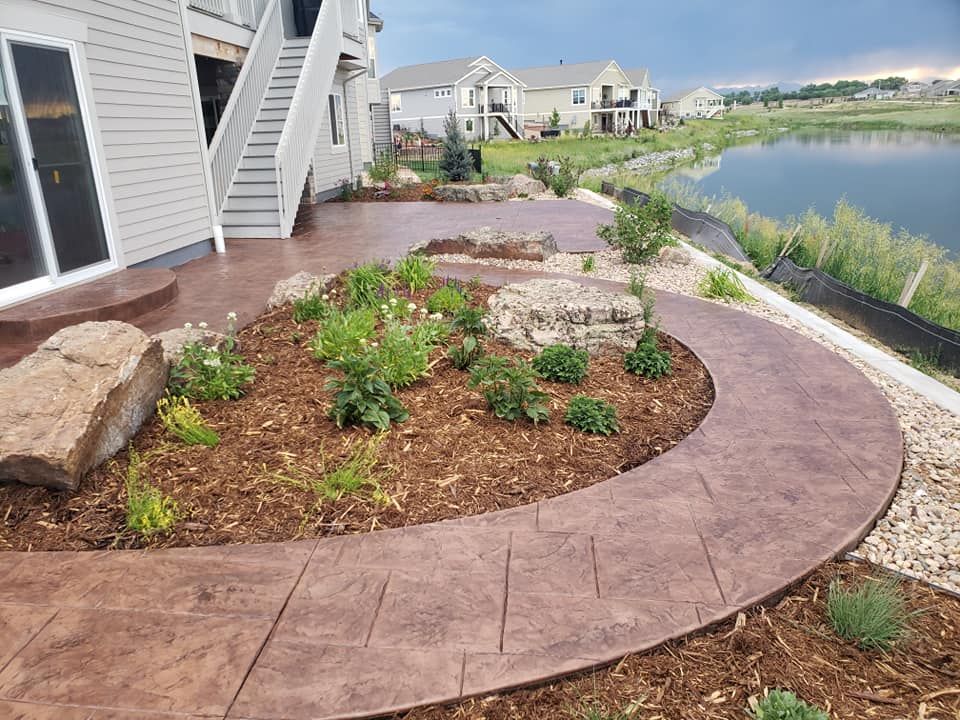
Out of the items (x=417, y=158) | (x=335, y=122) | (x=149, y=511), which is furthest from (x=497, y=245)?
(x=417, y=158)

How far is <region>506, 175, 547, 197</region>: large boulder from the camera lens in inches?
628

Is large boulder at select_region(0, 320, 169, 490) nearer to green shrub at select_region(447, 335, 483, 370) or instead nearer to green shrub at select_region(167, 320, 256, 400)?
green shrub at select_region(167, 320, 256, 400)

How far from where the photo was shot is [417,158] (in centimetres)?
2892

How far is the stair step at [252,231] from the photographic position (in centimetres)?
1015

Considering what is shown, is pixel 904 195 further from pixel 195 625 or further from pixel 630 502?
pixel 195 625

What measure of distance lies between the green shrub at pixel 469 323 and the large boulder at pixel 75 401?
2059 mm

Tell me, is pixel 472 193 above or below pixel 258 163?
below

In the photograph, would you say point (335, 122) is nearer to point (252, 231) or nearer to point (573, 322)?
point (252, 231)

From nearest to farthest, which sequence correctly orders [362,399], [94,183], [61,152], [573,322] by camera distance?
1. [362,399]
2. [573,322]
3. [61,152]
4. [94,183]

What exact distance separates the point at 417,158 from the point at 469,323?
84.4 feet

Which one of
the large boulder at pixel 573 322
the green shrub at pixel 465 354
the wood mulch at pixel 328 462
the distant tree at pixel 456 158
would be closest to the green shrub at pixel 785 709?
the wood mulch at pixel 328 462

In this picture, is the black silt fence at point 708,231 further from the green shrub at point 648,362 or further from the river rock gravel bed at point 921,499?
the green shrub at point 648,362

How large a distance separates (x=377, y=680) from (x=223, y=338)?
3033 millimetres

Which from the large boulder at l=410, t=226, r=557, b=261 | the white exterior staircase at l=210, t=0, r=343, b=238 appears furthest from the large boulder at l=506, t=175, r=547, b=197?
the large boulder at l=410, t=226, r=557, b=261
